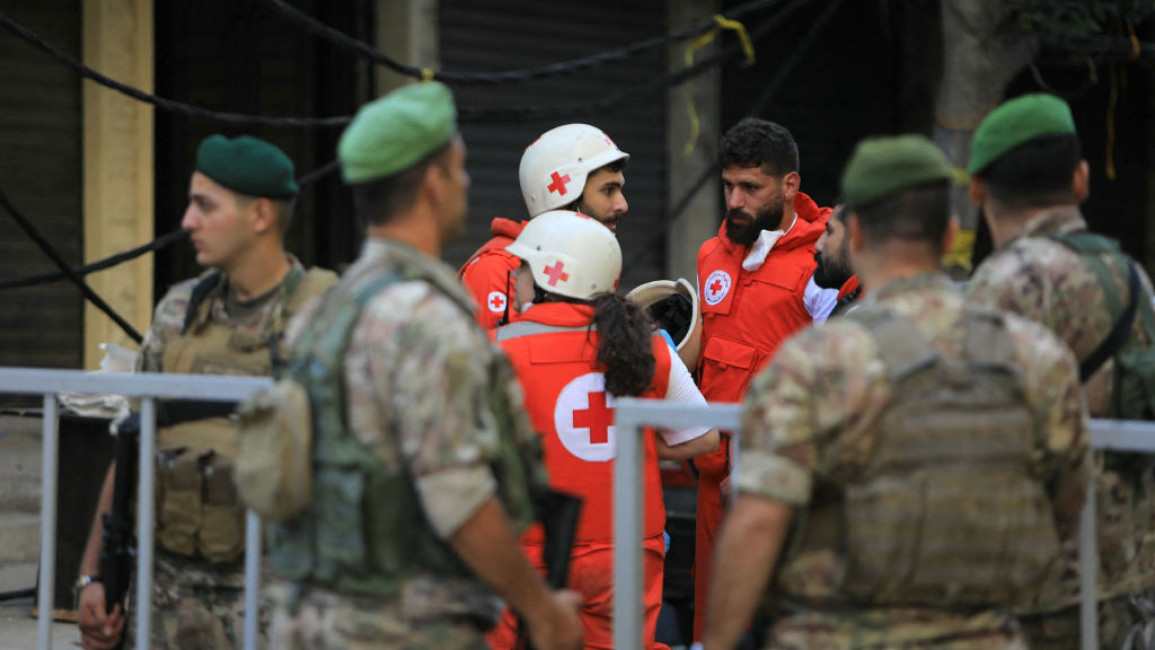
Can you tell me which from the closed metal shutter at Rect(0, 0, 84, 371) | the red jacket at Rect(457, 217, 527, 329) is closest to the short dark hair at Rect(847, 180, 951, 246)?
the red jacket at Rect(457, 217, 527, 329)

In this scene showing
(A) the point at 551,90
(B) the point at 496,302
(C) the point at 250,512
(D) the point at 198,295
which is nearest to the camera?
(C) the point at 250,512

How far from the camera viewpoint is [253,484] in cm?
230

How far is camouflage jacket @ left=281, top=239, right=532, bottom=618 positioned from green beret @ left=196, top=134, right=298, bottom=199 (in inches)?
35.6

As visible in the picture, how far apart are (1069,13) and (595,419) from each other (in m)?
5.76

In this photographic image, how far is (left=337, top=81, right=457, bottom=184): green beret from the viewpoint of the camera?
2.35 metres

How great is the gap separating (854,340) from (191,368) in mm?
1645

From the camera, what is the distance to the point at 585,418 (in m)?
3.71

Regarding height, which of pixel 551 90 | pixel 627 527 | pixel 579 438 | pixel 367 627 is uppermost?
pixel 551 90

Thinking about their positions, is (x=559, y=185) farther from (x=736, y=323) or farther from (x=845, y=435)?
(x=845, y=435)

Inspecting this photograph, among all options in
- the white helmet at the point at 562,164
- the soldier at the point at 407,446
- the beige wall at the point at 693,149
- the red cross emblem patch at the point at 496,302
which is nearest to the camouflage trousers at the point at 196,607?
the soldier at the point at 407,446

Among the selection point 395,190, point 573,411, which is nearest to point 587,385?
point 573,411

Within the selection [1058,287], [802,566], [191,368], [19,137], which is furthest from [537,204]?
[19,137]

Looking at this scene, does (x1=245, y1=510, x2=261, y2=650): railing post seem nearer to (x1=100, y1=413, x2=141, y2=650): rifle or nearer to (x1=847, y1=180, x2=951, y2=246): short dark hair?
(x1=100, y1=413, x2=141, y2=650): rifle

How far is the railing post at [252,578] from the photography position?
299 cm
